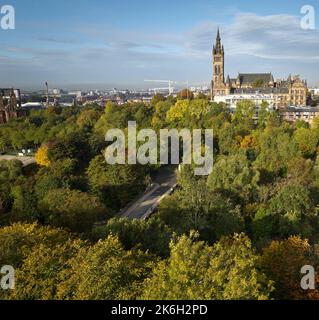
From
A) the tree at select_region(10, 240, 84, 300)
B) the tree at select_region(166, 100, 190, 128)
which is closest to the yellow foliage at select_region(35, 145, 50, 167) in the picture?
the tree at select_region(166, 100, 190, 128)

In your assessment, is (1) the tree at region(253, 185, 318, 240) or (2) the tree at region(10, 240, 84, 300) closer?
(2) the tree at region(10, 240, 84, 300)

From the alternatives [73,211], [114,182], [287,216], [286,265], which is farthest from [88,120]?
[286,265]

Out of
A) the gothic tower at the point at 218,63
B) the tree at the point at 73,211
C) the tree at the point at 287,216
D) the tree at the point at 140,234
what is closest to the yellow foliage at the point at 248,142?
the tree at the point at 287,216

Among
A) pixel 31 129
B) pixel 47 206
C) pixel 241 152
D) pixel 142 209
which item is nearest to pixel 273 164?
pixel 241 152

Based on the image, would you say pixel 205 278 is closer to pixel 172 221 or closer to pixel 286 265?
pixel 286 265

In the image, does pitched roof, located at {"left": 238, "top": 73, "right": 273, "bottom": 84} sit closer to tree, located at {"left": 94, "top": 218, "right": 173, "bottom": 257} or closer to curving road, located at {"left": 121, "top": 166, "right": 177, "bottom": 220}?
curving road, located at {"left": 121, "top": 166, "right": 177, "bottom": 220}
